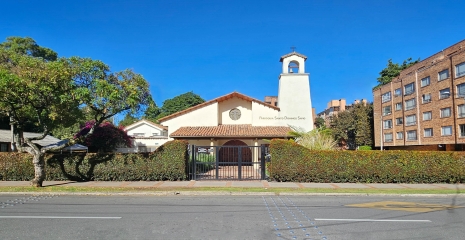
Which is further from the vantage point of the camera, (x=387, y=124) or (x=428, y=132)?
(x=387, y=124)

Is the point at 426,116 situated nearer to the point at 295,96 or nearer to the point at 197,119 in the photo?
the point at 295,96

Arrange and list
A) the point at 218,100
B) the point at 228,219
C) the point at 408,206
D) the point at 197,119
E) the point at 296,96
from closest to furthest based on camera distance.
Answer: the point at 228,219, the point at 408,206, the point at 218,100, the point at 197,119, the point at 296,96

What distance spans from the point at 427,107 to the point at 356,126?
14.9 metres

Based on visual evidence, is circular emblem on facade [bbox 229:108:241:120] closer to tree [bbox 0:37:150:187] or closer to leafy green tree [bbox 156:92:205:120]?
tree [bbox 0:37:150:187]

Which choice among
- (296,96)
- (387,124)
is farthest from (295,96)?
(387,124)

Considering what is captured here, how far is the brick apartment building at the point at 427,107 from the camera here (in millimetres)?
39031

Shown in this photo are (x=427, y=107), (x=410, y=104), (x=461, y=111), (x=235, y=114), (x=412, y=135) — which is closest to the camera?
(x=235, y=114)

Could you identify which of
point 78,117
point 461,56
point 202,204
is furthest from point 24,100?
point 461,56

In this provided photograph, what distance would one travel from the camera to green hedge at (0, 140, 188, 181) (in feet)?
55.5

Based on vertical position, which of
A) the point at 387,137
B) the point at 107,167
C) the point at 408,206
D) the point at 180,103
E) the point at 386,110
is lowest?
the point at 408,206

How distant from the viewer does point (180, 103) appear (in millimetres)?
69188

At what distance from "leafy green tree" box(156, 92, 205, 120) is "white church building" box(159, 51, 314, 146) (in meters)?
36.7

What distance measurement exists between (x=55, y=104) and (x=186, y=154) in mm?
6343

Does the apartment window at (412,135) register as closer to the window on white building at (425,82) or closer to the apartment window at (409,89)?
the apartment window at (409,89)
